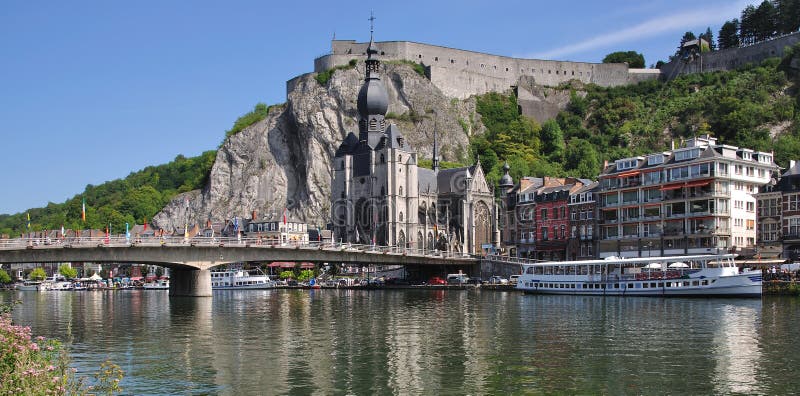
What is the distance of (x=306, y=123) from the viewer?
456 ft

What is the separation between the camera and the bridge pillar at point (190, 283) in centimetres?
6875

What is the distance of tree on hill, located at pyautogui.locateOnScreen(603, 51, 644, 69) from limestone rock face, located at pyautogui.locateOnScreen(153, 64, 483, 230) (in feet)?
138

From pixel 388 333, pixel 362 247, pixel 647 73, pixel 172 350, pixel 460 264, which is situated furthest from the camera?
pixel 647 73

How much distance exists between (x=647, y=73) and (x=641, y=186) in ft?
290

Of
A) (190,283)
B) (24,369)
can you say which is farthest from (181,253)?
(24,369)

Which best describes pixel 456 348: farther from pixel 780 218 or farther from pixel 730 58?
pixel 730 58

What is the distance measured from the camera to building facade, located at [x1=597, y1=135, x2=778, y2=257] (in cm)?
7450

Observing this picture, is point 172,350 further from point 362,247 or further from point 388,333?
point 362,247

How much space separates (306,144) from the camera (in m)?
138

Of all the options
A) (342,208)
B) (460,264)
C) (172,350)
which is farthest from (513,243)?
(172,350)

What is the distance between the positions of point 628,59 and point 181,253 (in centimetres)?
13082

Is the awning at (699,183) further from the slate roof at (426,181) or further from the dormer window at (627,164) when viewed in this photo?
the slate roof at (426,181)

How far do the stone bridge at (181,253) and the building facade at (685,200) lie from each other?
22948mm


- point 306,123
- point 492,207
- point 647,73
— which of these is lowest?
point 492,207
